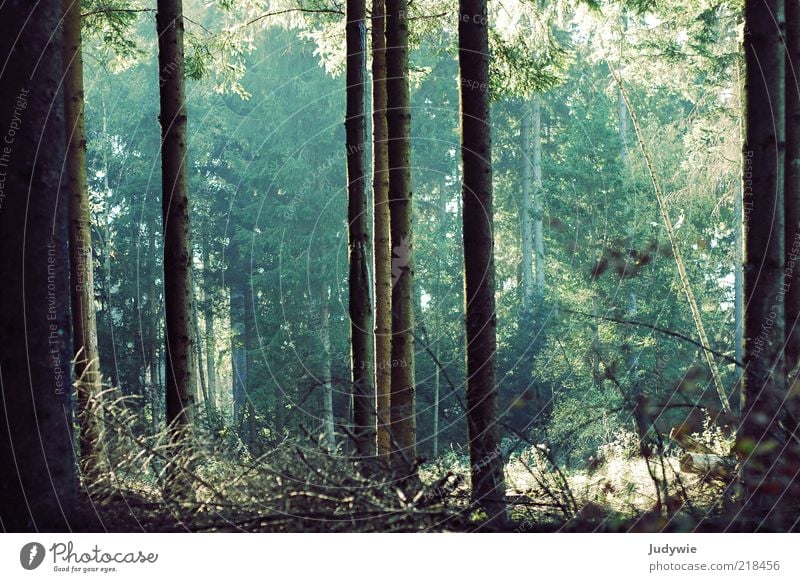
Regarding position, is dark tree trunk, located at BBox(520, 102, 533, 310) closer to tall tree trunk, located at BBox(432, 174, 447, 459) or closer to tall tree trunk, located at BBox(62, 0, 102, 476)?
tall tree trunk, located at BBox(432, 174, 447, 459)

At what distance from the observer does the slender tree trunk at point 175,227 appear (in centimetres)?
856

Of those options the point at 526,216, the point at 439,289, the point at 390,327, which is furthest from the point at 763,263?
the point at 526,216

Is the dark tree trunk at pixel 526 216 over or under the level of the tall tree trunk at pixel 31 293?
over

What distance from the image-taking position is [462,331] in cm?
2930

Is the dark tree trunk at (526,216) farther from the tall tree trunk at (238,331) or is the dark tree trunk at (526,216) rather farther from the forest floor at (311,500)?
the forest floor at (311,500)

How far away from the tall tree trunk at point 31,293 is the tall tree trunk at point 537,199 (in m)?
25.8

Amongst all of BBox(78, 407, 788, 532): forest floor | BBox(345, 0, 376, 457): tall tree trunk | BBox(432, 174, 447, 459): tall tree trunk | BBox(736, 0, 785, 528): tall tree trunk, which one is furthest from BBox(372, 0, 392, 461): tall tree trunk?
BBox(432, 174, 447, 459): tall tree trunk

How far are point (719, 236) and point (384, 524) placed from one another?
25.7 metres

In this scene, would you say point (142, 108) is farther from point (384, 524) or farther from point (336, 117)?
point (384, 524)

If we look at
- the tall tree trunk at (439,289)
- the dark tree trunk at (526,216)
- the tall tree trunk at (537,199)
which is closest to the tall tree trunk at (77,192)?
the tall tree trunk at (439,289)

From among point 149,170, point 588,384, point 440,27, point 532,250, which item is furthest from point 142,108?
point 440,27

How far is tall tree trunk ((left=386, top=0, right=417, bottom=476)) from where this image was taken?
8.95 meters
